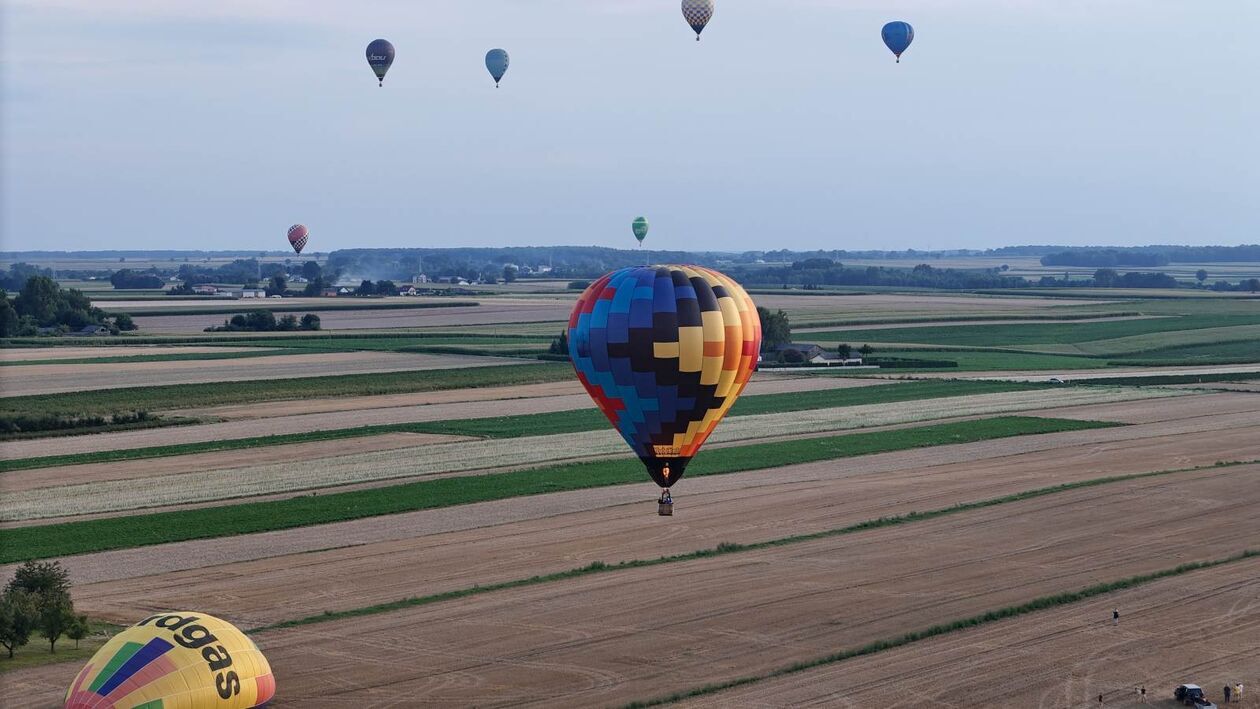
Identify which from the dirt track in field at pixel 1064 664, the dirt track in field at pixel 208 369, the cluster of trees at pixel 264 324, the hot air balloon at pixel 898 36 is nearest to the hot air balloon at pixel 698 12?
the hot air balloon at pixel 898 36

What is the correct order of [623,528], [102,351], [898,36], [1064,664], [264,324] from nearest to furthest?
[1064,664] → [623,528] → [898,36] → [102,351] → [264,324]

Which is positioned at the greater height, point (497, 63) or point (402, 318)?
point (497, 63)

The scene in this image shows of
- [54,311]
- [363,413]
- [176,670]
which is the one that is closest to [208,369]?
[363,413]

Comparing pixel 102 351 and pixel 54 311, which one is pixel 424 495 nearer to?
pixel 102 351

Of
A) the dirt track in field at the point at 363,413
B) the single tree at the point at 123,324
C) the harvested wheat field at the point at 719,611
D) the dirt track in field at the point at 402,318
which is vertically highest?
the single tree at the point at 123,324

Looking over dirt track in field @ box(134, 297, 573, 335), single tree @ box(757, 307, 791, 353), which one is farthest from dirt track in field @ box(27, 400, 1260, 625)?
dirt track in field @ box(134, 297, 573, 335)

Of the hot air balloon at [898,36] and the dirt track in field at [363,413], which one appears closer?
the dirt track in field at [363,413]

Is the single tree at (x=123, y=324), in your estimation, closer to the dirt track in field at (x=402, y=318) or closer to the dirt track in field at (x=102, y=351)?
the dirt track in field at (x=402, y=318)
